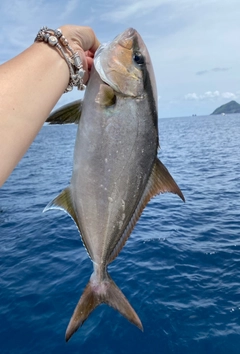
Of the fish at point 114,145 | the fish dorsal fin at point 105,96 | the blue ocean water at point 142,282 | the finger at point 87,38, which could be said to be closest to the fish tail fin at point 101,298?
the fish at point 114,145

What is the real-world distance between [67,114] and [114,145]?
1.43ft

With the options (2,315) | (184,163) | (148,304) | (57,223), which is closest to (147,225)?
(57,223)

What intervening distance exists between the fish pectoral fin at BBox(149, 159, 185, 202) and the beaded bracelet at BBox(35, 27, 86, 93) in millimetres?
886

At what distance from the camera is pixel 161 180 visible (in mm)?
2695

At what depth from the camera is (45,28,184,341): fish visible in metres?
2.39

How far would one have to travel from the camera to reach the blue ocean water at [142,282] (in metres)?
7.00

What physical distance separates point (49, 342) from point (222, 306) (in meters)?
3.99

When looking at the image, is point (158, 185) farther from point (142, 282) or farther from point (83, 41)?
point (142, 282)

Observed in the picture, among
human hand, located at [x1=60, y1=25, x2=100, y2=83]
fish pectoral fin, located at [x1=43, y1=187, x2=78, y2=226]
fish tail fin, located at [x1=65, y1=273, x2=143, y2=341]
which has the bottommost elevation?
fish tail fin, located at [x1=65, y1=273, x2=143, y2=341]

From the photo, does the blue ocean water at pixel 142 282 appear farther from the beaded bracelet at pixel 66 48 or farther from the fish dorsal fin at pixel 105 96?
the beaded bracelet at pixel 66 48

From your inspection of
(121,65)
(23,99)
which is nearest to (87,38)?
(121,65)

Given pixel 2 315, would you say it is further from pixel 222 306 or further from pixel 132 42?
pixel 132 42

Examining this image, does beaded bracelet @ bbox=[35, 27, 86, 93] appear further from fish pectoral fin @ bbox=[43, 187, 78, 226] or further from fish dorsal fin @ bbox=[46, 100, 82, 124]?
fish pectoral fin @ bbox=[43, 187, 78, 226]

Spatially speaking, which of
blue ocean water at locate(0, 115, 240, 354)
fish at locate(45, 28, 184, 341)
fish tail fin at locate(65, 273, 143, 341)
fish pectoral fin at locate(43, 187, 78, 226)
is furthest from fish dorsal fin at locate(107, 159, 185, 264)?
blue ocean water at locate(0, 115, 240, 354)
